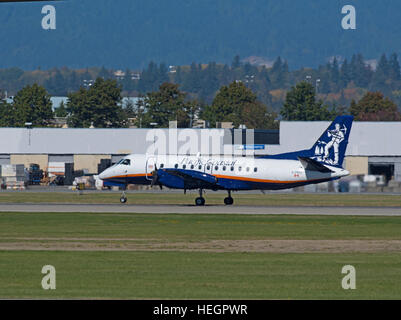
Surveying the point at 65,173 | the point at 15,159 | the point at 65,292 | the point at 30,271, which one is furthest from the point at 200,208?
the point at 15,159

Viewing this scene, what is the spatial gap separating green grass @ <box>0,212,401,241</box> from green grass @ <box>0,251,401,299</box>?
7299mm

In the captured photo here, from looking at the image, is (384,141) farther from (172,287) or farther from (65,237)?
(172,287)

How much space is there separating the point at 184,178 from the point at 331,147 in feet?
35.2

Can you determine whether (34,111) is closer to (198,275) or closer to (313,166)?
(313,166)

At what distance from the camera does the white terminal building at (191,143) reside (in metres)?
99.8

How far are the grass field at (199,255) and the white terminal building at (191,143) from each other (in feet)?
178

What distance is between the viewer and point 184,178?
184 ft

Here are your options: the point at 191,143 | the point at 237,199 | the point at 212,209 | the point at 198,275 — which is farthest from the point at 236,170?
the point at 191,143

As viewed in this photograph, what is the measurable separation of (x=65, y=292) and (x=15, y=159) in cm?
9086

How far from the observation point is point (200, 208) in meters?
53.8

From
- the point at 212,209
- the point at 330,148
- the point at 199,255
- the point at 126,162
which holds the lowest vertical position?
the point at 199,255

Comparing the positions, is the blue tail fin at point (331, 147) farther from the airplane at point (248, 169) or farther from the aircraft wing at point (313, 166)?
the aircraft wing at point (313, 166)

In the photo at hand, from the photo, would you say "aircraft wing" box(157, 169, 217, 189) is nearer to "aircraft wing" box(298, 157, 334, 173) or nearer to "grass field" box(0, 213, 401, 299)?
"aircraft wing" box(298, 157, 334, 173)

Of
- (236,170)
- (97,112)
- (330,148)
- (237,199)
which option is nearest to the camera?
(330,148)
